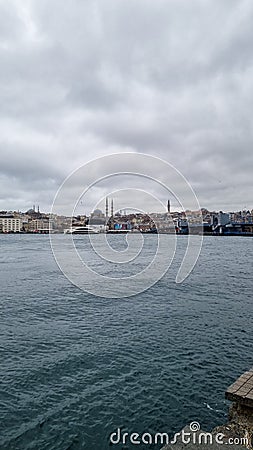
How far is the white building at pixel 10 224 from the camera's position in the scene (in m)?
152

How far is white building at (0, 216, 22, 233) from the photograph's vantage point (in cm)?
15150

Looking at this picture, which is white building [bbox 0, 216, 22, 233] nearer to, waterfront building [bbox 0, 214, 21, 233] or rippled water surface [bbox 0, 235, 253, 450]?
waterfront building [bbox 0, 214, 21, 233]

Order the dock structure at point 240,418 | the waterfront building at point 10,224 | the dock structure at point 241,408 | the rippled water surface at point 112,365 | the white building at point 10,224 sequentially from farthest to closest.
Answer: the waterfront building at point 10,224, the white building at point 10,224, the rippled water surface at point 112,365, the dock structure at point 241,408, the dock structure at point 240,418

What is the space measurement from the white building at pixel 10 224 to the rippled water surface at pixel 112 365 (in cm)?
14545

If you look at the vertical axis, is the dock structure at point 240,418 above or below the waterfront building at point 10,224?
below

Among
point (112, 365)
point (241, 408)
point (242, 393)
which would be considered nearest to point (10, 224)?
point (112, 365)

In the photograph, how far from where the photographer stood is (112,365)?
7.77 meters

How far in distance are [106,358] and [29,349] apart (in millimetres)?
Result: 2064

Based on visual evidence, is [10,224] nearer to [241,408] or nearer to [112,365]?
[112,365]

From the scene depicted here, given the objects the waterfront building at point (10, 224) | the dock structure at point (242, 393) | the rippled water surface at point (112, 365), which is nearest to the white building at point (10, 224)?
the waterfront building at point (10, 224)

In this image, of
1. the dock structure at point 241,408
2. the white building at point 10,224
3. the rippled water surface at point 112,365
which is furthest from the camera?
the white building at point 10,224

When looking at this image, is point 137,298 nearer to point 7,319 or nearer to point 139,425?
point 7,319

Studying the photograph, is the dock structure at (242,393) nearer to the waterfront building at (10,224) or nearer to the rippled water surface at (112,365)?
the rippled water surface at (112,365)

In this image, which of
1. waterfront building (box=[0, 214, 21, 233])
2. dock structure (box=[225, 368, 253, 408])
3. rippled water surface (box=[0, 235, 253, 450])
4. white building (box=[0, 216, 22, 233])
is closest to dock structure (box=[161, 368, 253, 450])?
dock structure (box=[225, 368, 253, 408])
